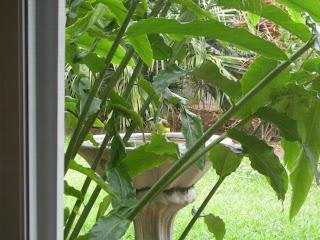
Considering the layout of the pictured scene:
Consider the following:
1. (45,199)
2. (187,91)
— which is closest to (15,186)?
(45,199)

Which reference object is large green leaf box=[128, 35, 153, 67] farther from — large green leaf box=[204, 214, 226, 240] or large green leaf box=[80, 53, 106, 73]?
large green leaf box=[204, 214, 226, 240]

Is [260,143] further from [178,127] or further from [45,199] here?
[178,127]

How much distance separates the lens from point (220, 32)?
0.43 meters

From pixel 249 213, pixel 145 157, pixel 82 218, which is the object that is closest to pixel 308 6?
pixel 145 157

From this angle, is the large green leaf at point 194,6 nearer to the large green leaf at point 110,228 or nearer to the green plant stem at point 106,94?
the green plant stem at point 106,94

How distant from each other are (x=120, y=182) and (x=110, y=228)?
9cm

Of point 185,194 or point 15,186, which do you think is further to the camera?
point 185,194

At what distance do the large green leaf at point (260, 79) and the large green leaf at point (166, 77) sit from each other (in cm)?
9

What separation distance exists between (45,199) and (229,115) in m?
0.28

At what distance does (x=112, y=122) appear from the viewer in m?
0.61

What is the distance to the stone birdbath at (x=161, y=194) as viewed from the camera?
0.90 meters

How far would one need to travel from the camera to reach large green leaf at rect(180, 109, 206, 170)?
550mm

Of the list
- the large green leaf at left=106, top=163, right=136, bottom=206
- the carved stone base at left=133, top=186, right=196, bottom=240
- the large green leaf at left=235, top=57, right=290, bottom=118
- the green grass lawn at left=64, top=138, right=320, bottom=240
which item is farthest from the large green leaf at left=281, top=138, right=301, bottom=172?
the green grass lawn at left=64, top=138, right=320, bottom=240

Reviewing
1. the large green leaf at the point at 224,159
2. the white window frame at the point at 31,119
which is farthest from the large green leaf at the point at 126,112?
the white window frame at the point at 31,119
